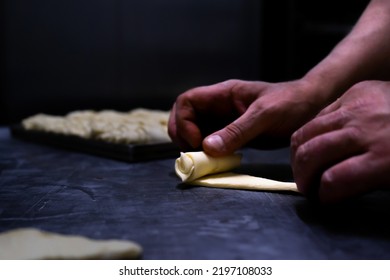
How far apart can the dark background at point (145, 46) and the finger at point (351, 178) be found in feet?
7.80

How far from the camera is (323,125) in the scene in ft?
3.06

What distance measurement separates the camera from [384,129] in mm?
852

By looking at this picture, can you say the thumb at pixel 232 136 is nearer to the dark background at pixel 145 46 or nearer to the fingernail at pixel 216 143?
the fingernail at pixel 216 143

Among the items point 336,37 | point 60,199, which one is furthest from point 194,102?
point 336,37

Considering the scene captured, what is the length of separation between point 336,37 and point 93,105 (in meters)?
1.93

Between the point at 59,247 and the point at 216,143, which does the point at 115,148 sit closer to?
the point at 216,143

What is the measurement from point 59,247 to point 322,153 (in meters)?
0.55

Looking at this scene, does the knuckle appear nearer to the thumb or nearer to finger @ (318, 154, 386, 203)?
the thumb

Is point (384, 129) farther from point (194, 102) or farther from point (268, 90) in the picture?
point (194, 102)

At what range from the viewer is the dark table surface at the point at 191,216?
78 cm

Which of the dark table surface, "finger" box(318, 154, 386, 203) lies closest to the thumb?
the dark table surface

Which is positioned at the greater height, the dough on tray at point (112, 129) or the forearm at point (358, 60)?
the forearm at point (358, 60)

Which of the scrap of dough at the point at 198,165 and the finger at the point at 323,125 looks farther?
the scrap of dough at the point at 198,165

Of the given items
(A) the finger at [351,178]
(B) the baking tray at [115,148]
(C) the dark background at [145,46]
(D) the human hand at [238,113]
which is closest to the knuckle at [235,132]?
(D) the human hand at [238,113]
